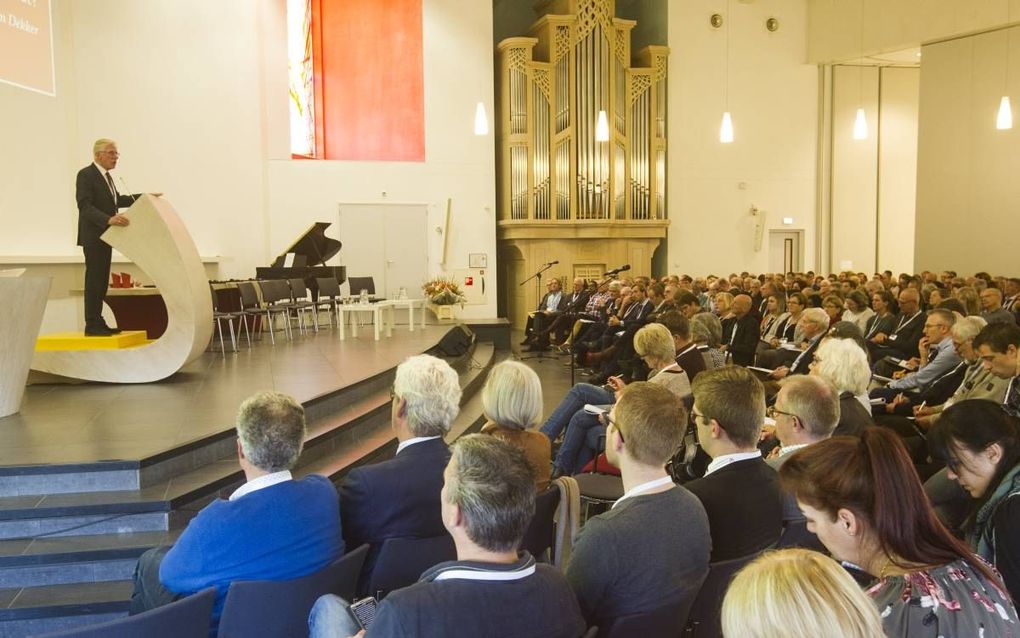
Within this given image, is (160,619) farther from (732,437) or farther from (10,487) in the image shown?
(10,487)

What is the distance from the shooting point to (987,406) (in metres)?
2.36

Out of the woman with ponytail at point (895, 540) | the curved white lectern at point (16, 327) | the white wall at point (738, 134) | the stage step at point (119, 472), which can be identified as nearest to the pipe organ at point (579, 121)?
the white wall at point (738, 134)

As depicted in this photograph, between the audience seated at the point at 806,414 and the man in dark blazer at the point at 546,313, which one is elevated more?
the audience seated at the point at 806,414

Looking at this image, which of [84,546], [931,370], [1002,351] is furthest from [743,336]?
[84,546]

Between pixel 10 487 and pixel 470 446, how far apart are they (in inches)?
106

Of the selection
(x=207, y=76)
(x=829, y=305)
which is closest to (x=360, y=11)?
(x=207, y=76)

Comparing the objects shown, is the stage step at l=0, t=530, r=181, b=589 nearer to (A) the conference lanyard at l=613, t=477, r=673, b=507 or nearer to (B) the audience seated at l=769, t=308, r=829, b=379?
(A) the conference lanyard at l=613, t=477, r=673, b=507

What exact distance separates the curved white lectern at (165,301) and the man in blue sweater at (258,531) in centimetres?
378

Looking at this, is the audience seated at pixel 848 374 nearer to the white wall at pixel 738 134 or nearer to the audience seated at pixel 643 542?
the audience seated at pixel 643 542

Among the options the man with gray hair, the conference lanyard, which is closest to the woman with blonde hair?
the man with gray hair

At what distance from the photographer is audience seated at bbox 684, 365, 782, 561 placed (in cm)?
258

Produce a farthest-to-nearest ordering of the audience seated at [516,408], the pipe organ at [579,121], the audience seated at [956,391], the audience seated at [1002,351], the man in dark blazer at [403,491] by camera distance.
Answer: the pipe organ at [579,121] → the audience seated at [956,391] → the audience seated at [1002,351] → the audience seated at [516,408] → the man in dark blazer at [403,491]

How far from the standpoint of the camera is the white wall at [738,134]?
15984 millimetres

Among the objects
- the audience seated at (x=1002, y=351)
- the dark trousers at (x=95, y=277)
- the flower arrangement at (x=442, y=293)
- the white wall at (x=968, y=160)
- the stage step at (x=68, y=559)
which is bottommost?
the stage step at (x=68, y=559)
